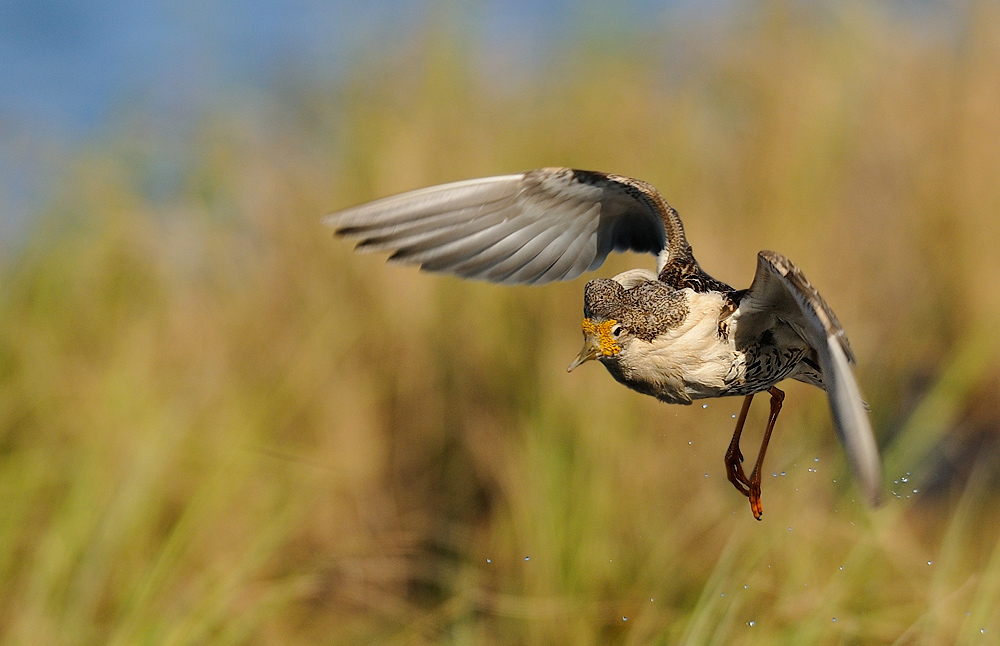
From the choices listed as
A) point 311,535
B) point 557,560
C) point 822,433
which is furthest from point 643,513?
point 311,535

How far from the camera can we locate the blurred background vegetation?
4113mm

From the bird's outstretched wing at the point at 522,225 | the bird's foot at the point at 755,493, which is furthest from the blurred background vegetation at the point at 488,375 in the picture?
the bird's outstretched wing at the point at 522,225

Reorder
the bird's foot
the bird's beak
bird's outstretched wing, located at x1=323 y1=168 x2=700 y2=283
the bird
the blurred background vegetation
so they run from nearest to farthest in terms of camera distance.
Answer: the bird, the bird's beak, the bird's foot, bird's outstretched wing, located at x1=323 y1=168 x2=700 y2=283, the blurred background vegetation

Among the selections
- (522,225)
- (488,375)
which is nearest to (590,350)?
(522,225)

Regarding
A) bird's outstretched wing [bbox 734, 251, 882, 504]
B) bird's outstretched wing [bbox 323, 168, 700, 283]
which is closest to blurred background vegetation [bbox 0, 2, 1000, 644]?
bird's outstretched wing [bbox 323, 168, 700, 283]

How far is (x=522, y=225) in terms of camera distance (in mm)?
2943

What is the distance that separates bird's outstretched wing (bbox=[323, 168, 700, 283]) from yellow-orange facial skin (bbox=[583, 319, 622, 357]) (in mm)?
530

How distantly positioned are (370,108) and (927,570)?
397 cm

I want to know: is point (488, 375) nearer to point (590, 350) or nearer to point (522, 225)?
point (522, 225)

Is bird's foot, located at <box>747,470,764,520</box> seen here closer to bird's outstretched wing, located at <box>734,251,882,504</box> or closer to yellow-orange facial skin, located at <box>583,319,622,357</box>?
bird's outstretched wing, located at <box>734,251,882,504</box>

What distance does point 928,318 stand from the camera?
19.9 ft

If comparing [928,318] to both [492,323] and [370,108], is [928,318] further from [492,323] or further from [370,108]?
[370,108]

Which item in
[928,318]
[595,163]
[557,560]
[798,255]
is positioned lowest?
[557,560]

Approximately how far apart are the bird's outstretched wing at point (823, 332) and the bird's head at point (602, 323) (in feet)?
0.87
